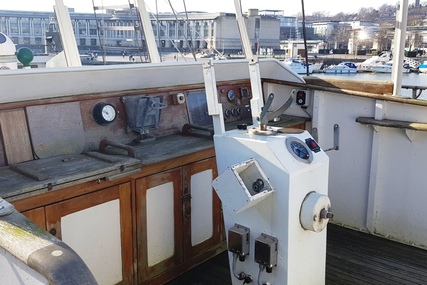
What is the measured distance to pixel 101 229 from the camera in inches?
90.2

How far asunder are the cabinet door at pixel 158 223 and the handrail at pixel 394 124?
152 centimetres

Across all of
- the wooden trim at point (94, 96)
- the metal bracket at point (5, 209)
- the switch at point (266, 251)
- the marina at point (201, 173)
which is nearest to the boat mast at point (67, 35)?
the marina at point (201, 173)

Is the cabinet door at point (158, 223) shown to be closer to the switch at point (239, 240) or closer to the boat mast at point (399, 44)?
the switch at point (239, 240)

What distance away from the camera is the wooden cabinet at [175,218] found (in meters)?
2.52

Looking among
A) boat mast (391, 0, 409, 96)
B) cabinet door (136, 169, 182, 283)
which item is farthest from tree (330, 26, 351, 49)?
cabinet door (136, 169, 182, 283)

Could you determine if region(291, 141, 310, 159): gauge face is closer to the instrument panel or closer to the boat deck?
the boat deck

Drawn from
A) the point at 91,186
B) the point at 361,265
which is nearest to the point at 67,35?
the point at 91,186

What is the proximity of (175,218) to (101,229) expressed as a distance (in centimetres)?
53

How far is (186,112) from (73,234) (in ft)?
4.60

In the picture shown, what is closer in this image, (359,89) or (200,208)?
(200,208)

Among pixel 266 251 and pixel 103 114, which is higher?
pixel 103 114

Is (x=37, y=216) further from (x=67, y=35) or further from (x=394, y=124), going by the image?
(x=394, y=124)

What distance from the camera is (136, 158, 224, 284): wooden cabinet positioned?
252 cm

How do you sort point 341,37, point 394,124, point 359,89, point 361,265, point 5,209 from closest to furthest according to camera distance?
point 5,209 → point 361,265 → point 394,124 → point 359,89 → point 341,37
